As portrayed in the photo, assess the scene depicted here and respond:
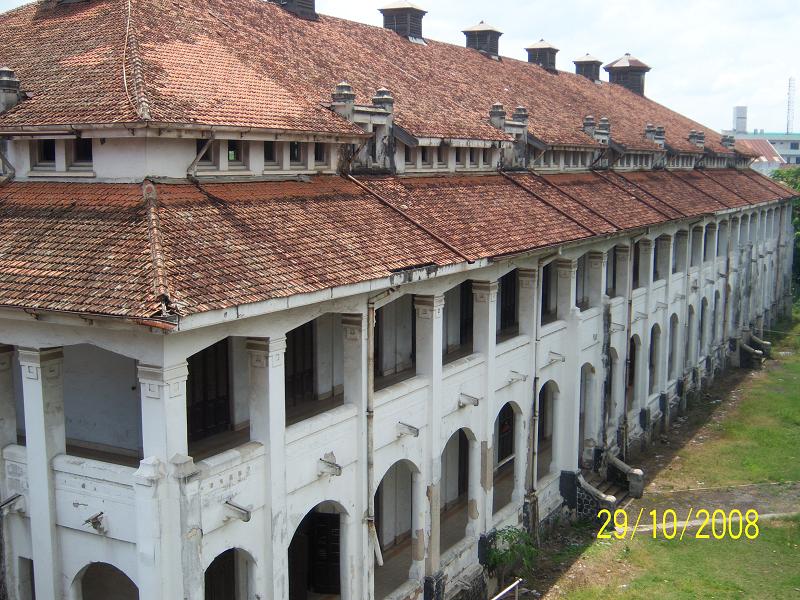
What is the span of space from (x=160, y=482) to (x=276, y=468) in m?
2.21

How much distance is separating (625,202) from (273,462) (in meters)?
18.1

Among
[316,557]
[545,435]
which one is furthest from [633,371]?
[316,557]

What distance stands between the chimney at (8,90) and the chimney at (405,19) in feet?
52.9

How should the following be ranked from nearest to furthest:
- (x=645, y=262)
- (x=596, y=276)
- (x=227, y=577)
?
(x=227, y=577) → (x=596, y=276) → (x=645, y=262)

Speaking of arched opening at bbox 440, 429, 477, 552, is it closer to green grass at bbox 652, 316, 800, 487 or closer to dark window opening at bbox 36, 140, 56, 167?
green grass at bbox 652, 316, 800, 487

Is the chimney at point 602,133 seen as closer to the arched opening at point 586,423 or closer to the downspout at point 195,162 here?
the arched opening at point 586,423

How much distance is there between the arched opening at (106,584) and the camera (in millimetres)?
14359

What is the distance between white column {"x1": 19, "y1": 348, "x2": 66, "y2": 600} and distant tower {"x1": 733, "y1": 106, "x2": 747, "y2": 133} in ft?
362

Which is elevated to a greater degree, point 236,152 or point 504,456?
point 236,152

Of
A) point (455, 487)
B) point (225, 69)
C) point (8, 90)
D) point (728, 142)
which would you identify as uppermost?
point (225, 69)

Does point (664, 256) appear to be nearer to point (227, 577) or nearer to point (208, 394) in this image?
point (227, 577)

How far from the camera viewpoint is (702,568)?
2034 cm

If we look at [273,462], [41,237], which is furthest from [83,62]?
[273,462]

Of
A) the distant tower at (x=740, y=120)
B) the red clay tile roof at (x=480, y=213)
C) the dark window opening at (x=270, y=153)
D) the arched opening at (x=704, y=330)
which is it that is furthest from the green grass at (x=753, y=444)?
the distant tower at (x=740, y=120)
